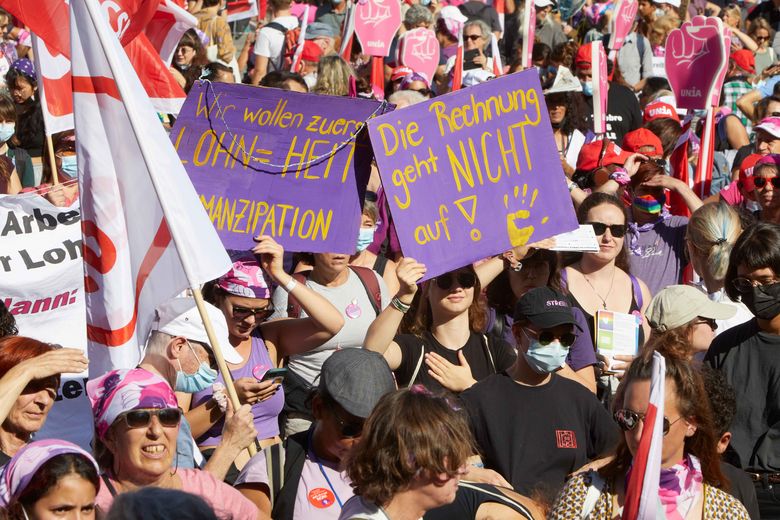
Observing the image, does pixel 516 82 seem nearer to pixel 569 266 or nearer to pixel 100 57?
pixel 569 266

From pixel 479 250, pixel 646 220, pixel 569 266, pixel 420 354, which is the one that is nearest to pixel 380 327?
pixel 420 354

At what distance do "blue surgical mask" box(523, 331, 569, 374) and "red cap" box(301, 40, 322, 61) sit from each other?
799 cm

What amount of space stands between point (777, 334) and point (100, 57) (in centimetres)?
293

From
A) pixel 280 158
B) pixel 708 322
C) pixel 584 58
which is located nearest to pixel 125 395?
pixel 280 158

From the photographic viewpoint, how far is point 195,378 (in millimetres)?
4922

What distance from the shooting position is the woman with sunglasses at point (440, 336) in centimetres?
533

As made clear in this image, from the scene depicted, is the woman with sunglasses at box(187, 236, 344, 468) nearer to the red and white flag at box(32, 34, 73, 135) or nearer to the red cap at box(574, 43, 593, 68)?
the red and white flag at box(32, 34, 73, 135)

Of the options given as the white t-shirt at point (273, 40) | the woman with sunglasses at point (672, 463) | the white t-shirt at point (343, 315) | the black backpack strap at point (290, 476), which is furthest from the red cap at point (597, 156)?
the white t-shirt at point (273, 40)

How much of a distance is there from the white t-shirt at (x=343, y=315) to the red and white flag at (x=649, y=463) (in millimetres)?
2597

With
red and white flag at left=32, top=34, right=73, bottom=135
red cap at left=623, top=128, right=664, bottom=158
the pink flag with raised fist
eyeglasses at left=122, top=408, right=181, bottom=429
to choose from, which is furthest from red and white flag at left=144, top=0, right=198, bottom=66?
eyeglasses at left=122, top=408, right=181, bottom=429

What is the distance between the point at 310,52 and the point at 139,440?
359 inches

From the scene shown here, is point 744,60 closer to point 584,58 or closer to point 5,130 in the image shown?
point 584,58

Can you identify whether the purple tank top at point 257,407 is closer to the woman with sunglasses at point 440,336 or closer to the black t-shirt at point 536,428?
the woman with sunglasses at point 440,336

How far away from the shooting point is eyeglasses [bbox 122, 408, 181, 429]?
398cm
